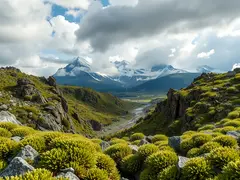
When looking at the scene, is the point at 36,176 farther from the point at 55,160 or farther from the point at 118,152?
the point at 118,152

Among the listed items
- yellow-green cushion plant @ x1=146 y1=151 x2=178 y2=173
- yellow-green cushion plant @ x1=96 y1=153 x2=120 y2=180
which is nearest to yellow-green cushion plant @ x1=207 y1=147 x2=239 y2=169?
yellow-green cushion plant @ x1=146 y1=151 x2=178 y2=173

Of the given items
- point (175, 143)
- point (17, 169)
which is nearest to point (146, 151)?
point (175, 143)

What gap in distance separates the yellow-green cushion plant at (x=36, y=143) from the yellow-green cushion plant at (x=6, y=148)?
44cm

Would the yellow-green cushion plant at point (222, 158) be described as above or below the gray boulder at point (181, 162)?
above

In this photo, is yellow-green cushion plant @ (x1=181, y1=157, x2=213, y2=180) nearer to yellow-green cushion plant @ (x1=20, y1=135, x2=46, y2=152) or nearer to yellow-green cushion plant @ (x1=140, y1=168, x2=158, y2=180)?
yellow-green cushion plant @ (x1=140, y1=168, x2=158, y2=180)

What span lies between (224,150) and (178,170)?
2.25m

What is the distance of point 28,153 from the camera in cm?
1074

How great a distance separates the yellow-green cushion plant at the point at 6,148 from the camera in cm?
1150

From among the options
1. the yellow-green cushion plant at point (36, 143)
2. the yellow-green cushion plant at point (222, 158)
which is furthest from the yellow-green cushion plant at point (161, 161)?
the yellow-green cushion plant at point (36, 143)

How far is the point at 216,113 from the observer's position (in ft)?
180

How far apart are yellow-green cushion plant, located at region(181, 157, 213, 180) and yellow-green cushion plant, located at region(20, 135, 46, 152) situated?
6.89 metres

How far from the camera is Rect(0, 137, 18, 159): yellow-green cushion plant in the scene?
11.5 m

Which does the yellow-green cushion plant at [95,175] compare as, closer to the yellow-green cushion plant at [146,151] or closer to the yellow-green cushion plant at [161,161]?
the yellow-green cushion plant at [161,161]

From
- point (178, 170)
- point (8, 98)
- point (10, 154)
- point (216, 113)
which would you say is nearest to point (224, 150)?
point (178, 170)
